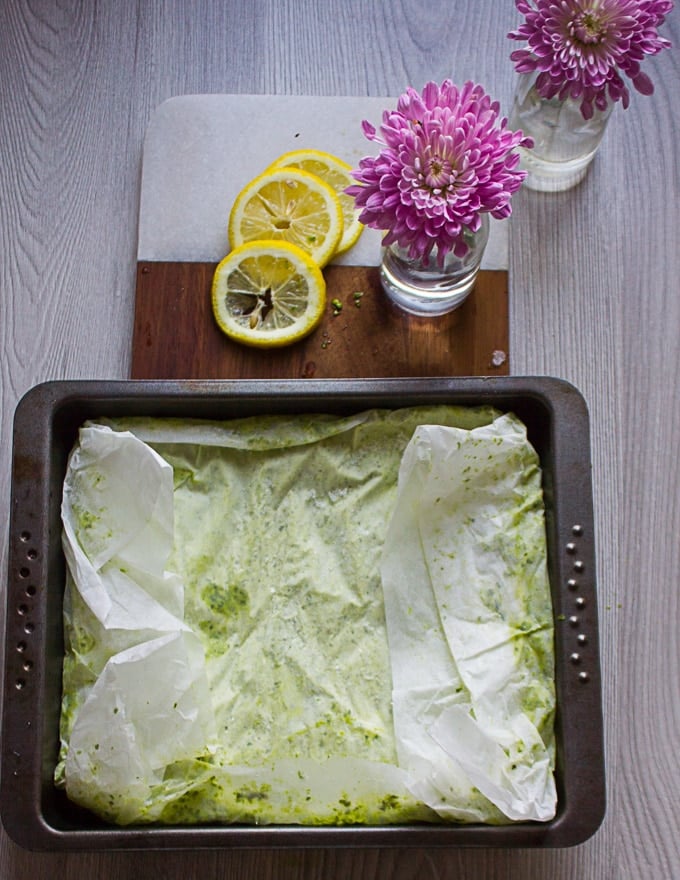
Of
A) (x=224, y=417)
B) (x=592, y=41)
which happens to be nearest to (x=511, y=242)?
(x=592, y=41)

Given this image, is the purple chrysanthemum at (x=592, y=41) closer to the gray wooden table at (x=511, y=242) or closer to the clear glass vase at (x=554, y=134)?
the clear glass vase at (x=554, y=134)

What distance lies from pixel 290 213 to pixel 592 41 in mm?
341

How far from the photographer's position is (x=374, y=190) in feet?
2.81

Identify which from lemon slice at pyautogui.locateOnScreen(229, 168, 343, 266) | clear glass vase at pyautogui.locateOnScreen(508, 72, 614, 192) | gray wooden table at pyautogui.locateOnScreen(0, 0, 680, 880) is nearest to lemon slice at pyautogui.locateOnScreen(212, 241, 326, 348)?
lemon slice at pyautogui.locateOnScreen(229, 168, 343, 266)

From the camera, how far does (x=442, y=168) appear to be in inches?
33.2

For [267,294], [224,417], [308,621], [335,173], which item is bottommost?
[308,621]

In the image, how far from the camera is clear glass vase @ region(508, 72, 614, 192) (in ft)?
3.17

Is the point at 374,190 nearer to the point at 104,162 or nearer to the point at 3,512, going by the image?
the point at 104,162

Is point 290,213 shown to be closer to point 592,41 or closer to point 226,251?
point 226,251

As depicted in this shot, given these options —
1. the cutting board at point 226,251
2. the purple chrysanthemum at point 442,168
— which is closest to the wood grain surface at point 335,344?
the cutting board at point 226,251

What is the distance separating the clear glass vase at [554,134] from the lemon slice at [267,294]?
275 mm

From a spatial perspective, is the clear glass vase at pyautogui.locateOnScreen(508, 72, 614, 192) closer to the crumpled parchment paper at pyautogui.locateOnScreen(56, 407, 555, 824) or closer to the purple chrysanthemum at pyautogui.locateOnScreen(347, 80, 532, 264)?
the purple chrysanthemum at pyautogui.locateOnScreen(347, 80, 532, 264)

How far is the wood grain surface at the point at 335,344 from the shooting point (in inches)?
38.9

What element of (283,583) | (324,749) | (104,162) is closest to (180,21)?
(104,162)
